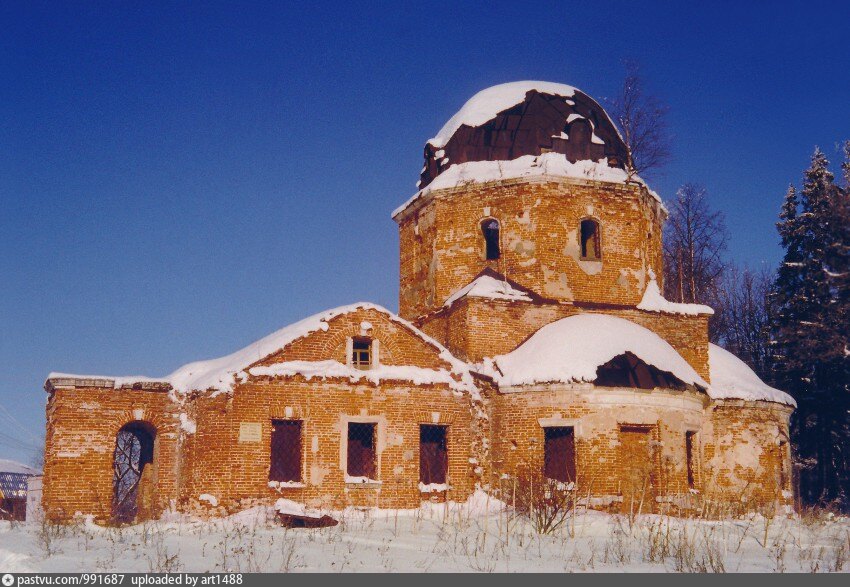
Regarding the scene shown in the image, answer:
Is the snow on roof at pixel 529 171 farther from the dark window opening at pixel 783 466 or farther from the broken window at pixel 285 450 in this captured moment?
the broken window at pixel 285 450

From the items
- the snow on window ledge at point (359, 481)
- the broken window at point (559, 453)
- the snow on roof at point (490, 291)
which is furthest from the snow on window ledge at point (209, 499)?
the snow on roof at point (490, 291)

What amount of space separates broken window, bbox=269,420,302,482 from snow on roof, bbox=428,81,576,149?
9.29 metres

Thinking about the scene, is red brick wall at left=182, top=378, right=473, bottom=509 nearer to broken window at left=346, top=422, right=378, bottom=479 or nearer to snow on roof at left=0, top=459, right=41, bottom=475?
broken window at left=346, top=422, right=378, bottom=479

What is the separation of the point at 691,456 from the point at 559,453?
10.7 ft

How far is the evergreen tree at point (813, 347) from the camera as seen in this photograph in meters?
A: 26.0

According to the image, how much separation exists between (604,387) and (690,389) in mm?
2226

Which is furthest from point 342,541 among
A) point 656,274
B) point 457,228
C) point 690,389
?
point 656,274

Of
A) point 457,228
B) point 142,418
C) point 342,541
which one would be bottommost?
point 342,541

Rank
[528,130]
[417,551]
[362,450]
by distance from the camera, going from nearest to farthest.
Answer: [417,551] → [362,450] → [528,130]

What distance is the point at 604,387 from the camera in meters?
17.3

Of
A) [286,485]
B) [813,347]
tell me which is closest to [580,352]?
[286,485]

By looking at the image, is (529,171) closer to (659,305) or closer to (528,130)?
(528,130)

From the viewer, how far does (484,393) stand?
1859 cm
